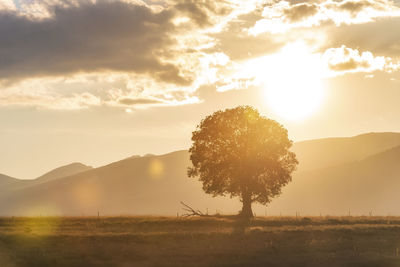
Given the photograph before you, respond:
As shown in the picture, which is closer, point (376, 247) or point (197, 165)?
point (376, 247)

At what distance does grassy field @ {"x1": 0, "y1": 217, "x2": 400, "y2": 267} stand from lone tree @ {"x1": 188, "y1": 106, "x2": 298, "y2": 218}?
45.9 feet

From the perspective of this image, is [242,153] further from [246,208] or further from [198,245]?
[198,245]

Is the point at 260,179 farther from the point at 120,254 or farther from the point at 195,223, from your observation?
the point at 120,254

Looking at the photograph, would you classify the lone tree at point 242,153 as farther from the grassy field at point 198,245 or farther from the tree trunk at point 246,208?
the grassy field at point 198,245

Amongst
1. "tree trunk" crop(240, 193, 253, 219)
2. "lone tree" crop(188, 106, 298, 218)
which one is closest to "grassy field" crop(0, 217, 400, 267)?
"tree trunk" crop(240, 193, 253, 219)

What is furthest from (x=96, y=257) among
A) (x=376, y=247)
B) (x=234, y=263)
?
(x=376, y=247)

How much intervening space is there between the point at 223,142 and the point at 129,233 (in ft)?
91.9

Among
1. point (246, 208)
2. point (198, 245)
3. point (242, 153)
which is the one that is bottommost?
point (198, 245)

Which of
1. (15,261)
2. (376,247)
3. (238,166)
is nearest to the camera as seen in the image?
(15,261)

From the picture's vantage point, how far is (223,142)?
86375mm

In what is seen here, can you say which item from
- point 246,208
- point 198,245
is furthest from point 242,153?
point 198,245

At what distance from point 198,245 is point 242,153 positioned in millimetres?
30041

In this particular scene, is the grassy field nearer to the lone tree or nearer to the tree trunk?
the tree trunk

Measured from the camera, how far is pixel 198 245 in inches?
2249
